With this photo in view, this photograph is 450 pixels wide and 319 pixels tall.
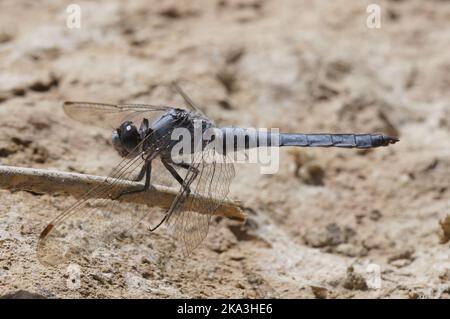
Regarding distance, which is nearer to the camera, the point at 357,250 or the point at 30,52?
the point at 357,250

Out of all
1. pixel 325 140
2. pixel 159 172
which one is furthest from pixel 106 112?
pixel 325 140

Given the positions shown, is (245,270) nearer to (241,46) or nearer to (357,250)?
(357,250)

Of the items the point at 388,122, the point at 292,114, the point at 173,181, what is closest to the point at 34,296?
the point at 173,181

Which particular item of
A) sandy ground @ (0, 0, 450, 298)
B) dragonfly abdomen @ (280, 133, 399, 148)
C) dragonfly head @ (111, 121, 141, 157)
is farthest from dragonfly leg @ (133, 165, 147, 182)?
dragonfly abdomen @ (280, 133, 399, 148)

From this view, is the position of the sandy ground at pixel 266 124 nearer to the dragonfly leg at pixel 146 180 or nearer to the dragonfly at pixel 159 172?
the dragonfly at pixel 159 172

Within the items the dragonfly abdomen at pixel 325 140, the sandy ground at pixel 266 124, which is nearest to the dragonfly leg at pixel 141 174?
the sandy ground at pixel 266 124

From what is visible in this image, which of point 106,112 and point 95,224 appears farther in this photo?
point 106,112

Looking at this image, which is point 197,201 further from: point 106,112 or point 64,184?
point 106,112
